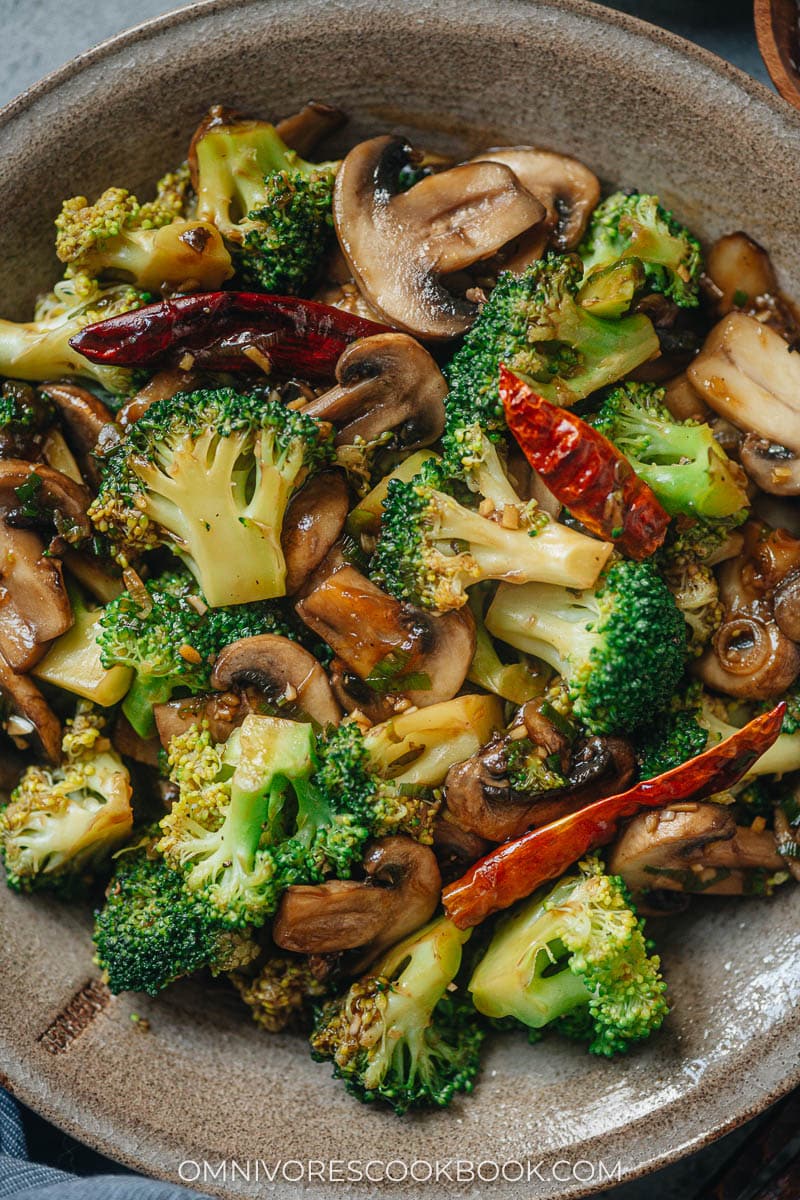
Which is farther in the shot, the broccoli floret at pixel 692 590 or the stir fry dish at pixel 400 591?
the broccoli floret at pixel 692 590

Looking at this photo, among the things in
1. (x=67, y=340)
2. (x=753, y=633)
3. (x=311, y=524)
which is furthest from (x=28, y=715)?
(x=753, y=633)

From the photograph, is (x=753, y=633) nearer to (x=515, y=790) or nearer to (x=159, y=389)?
(x=515, y=790)

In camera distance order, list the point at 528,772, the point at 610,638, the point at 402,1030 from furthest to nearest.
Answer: the point at 402,1030 → the point at 528,772 → the point at 610,638

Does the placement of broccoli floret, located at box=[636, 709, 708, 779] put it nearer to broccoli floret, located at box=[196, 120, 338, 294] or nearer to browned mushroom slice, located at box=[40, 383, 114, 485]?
broccoli floret, located at box=[196, 120, 338, 294]

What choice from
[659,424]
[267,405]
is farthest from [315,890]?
[659,424]

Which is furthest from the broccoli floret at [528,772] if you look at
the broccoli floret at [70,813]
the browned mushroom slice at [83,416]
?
the browned mushroom slice at [83,416]

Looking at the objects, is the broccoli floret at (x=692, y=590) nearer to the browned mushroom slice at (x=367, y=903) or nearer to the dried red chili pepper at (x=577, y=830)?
the dried red chili pepper at (x=577, y=830)
